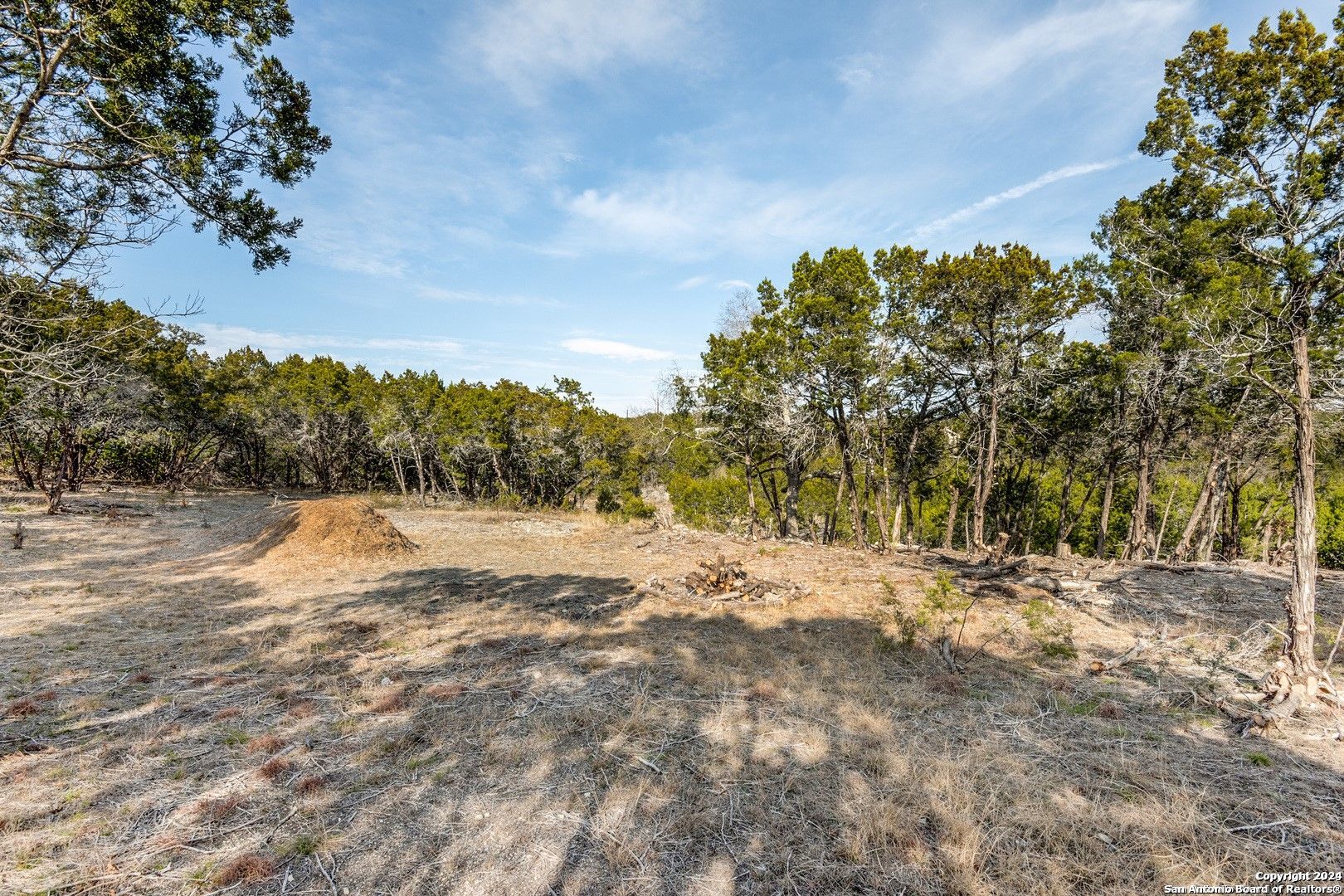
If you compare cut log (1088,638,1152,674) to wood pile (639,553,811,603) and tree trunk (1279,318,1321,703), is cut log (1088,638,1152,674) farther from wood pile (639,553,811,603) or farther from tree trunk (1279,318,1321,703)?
wood pile (639,553,811,603)

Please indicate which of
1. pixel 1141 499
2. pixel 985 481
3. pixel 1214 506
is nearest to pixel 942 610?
pixel 985 481

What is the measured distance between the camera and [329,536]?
1252 cm

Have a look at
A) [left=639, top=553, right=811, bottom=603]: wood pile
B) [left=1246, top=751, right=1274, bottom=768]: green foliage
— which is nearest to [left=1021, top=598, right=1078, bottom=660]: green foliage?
[left=1246, top=751, right=1274, bottom=768]: green foliage

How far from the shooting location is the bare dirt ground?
3.07 meters

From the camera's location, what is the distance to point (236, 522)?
55.1 ft

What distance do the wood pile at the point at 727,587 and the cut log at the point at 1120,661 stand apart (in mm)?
4325

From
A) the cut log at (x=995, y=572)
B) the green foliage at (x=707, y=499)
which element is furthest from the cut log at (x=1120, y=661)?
the green foliage at (x=707, y=499)

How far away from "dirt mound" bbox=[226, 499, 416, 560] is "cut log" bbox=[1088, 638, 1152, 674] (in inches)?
546

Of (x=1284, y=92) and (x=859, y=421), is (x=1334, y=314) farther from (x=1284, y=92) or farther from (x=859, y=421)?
(x=859, y=421)

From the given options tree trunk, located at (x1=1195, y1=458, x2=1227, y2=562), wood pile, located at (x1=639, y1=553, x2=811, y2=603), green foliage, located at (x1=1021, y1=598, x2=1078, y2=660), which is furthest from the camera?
tree trunk, located at (x1=1195, y1=458, x2=1227, y2=562)

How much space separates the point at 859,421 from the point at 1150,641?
9.48 m

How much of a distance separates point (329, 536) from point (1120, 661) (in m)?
15.3

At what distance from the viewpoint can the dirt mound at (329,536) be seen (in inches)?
477

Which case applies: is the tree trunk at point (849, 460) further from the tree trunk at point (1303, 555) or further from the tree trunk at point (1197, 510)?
the tree trunk at point (1303, 555)
